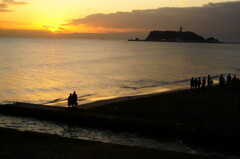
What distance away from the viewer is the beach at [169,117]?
44.8ft

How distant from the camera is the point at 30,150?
1126 centimetres

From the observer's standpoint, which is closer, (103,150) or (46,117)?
(103,150)

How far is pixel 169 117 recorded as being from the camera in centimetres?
1669

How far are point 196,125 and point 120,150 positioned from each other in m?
5.44

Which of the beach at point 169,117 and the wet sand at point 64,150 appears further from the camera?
the beach at point 169,117

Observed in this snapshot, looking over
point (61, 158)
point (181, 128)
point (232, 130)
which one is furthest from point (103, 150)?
point (232, 130)

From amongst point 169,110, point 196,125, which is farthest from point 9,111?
point 196,125

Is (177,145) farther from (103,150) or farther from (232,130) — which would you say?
(103,150)

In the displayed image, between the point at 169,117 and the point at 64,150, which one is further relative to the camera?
the point at 169,117

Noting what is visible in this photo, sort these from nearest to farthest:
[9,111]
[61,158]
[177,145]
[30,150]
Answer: [61,158] → [30,150] → [177,145] → [9,111]

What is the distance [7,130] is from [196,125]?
35.9 feet

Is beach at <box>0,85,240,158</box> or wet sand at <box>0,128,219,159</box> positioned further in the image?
beach at <box>0,85,240,158</box>

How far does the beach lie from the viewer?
13.7 metres

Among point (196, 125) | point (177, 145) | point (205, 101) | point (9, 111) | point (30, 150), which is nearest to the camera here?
point (30, 150)
